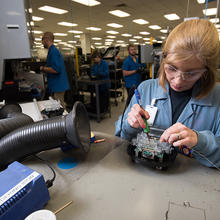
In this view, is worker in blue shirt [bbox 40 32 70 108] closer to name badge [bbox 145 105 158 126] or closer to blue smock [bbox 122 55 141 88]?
blue smock [bbox 122 55 141 88]

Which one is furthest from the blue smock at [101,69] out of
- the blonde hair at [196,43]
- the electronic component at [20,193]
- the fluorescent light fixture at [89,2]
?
the electronic component at [20,193]

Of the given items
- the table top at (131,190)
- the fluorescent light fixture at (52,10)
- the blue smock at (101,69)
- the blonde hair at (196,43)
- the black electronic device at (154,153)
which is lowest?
the table top at (131,190)

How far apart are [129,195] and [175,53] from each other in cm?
54

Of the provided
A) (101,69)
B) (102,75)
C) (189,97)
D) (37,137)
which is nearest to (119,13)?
(101,69)

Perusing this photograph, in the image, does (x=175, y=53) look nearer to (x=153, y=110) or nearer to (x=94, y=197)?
(x=153, y=110)

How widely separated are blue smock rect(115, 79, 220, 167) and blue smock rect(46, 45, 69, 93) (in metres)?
1.82

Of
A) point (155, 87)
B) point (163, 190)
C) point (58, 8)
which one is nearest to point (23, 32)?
point (155, 87)

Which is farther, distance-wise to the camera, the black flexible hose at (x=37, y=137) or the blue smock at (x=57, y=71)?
the blue smock at (x=57, y=71)

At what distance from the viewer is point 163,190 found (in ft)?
1.70

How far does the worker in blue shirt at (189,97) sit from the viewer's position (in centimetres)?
61

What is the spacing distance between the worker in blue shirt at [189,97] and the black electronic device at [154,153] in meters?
0.04

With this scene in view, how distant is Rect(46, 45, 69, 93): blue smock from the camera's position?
239 centimetres

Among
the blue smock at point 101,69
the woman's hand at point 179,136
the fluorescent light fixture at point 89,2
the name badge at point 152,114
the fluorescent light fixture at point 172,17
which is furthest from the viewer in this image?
the fluorescent light fixture at point 172,17

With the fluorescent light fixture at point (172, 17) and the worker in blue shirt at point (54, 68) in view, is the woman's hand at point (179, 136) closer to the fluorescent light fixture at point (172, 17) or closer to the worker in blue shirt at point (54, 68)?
the worker in blue shirt at point (54, 68)
